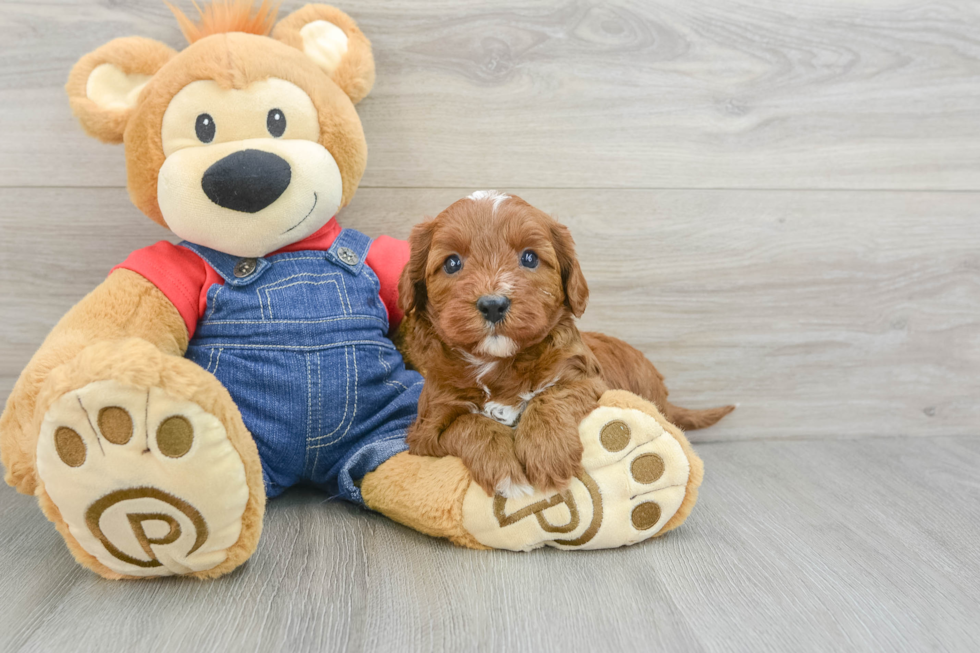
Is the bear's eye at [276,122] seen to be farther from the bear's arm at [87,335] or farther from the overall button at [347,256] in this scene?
the bear's arm at [87,335]

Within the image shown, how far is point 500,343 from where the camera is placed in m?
0.93

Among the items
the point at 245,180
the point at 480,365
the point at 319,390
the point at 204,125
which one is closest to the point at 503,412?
the point at 480,365

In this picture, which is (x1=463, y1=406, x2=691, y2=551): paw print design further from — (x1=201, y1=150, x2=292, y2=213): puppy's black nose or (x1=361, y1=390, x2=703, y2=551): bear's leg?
(x1=201, y1=150, x2=292, y2=213): puppy's black nose

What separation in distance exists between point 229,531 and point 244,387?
0.29 m

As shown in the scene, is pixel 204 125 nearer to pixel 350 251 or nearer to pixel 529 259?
pixel 350 251

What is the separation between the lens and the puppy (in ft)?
3.03

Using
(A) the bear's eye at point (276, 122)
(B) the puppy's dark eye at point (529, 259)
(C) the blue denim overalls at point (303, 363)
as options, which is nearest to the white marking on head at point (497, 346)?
(B) the puppy's dark eye at point (529, 259)

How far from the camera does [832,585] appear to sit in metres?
0.95

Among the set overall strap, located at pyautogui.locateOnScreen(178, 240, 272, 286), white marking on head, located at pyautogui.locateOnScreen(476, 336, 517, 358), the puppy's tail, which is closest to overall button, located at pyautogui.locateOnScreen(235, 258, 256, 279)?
overall strap, located at pyautogui.locateOnScreen(178, 240, 272, 286)

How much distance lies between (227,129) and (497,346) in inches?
22.0

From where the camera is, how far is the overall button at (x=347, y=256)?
1.20 metres

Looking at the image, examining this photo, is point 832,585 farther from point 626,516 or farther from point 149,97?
point 149,97

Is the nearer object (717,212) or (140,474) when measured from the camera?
(140,474)

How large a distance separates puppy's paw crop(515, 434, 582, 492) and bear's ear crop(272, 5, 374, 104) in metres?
0.71
